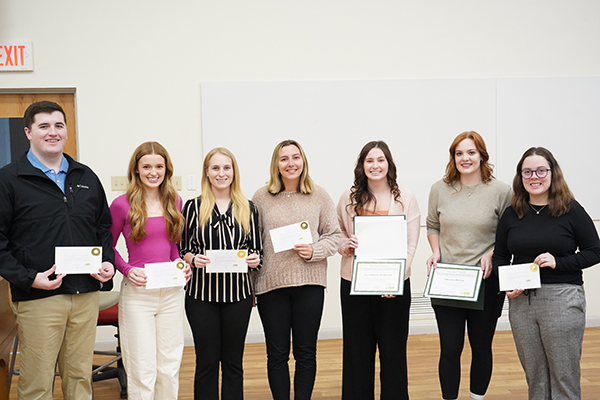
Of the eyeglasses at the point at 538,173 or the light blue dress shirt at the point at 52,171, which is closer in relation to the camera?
the light blue dress shirt at the point at 52,171

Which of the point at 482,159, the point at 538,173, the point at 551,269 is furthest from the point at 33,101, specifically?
the point at 551,269

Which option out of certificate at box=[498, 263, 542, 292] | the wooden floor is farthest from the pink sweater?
certificate at box=[498, 263, 542, 292]

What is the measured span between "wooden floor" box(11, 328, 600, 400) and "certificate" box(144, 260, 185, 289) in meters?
1.21

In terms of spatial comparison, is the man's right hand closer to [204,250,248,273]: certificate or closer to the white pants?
the white pants

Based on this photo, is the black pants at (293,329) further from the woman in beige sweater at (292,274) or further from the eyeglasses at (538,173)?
the eyeglasses at (538,173)

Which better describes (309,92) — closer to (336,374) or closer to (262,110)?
(262,110)

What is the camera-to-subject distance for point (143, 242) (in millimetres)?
2529

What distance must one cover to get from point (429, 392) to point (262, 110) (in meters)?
2.67

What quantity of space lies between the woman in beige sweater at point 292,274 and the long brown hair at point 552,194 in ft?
3.08

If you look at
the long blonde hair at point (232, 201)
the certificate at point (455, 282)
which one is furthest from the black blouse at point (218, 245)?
the certificate at point (455, 282)

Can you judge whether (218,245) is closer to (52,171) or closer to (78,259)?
(78,259)

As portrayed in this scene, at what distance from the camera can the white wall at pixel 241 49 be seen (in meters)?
4.30

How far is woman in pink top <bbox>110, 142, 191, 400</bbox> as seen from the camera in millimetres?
2484

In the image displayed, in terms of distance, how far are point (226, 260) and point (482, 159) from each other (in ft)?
4.82
